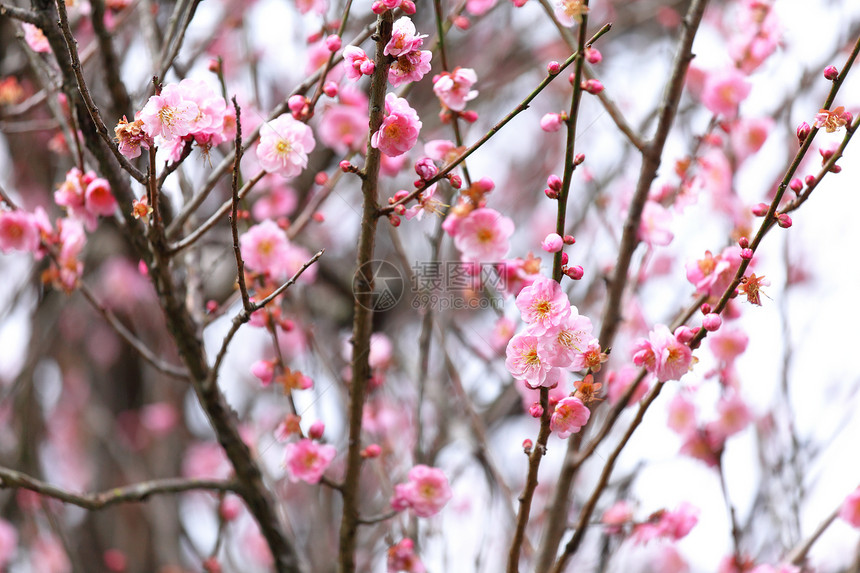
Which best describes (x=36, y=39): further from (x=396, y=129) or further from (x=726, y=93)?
(x=726, y=93)

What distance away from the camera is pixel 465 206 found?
1.82 m

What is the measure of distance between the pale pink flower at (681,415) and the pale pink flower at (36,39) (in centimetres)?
259

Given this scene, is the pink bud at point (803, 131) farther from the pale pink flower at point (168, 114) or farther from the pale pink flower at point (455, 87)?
the pale pink flower at point (168, 114)

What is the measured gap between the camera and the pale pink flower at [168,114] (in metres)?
1.48

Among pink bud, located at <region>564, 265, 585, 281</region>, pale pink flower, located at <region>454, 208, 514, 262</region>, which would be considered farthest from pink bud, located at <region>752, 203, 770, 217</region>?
pale pink flower, located at <region>454, 208, 514, 262</region>

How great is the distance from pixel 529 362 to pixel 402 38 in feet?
2.35

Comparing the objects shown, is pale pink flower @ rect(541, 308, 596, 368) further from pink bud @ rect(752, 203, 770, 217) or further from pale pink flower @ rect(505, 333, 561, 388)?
pink bud @ rect(752, 203, 770, 217)

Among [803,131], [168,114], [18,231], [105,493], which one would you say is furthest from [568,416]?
[18,231]

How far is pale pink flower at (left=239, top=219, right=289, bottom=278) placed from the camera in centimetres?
216

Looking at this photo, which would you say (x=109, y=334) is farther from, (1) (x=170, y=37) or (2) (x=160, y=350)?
(1) (x=170, y=37)

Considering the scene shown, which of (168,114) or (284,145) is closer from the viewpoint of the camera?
(168,114)

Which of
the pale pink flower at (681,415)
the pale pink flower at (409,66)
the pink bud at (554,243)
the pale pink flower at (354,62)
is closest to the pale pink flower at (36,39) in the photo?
the pale pink flower at (354,62)

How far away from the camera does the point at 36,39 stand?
6.64 feet

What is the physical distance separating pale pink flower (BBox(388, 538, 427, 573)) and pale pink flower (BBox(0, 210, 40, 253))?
1432 mm
